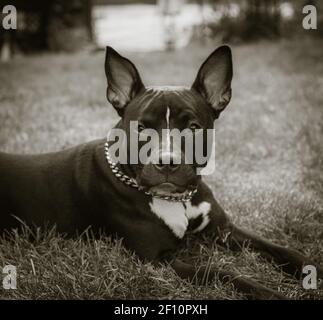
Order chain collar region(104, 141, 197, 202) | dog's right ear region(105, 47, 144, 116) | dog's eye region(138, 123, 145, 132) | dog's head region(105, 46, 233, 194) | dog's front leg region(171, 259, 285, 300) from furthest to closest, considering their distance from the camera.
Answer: dog's right ear region(105, 47, 144, 116) < chain collar region(104, 141, 197, 202) < dog's eye region(138, 123, 145, 132) < dog's head region(105, 46, 233, 194) < dog's front leg region(171, 259, 285, 300)

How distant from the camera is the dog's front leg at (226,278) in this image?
3.05 m

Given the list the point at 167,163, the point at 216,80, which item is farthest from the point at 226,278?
the point at 216,80

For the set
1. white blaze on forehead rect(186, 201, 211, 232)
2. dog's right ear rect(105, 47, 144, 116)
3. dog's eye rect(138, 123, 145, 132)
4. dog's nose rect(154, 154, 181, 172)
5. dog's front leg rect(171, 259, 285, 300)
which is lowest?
dog's front leg rect(171, 259, 285, 300)

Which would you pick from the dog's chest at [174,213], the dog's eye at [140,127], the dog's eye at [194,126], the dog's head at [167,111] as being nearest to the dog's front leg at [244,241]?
the dog's chest at [174,213]

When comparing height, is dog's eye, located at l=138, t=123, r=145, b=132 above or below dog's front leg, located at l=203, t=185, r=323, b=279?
above

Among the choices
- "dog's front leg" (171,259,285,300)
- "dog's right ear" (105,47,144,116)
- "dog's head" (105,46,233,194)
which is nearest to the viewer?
"dog's front leg" (171,259,285,300)

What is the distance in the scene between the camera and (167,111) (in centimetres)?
326

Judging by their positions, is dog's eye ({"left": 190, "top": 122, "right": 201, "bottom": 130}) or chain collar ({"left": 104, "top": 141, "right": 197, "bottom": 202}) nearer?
dog's eye ({"left": 190, "top": 122, "right": 201, "bottom": 130})

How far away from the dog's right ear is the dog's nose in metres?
0.58

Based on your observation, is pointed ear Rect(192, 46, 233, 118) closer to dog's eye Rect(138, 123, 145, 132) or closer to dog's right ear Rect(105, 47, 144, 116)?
dog's right ear Rect(105, 47, 144, 116)

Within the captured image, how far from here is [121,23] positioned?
695 inches

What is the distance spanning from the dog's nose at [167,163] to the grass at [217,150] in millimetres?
581

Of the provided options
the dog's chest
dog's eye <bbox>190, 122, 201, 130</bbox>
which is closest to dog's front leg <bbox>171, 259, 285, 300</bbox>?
the dog's chest

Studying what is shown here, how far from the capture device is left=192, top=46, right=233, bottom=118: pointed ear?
3.51 m
